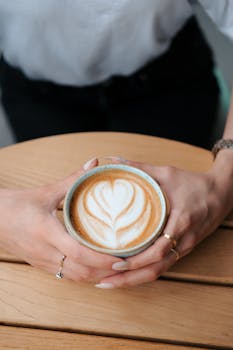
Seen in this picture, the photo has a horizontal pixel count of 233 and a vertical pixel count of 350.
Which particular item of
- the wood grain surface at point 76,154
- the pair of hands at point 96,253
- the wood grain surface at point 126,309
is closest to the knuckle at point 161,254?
the pair of hands at point 96,253

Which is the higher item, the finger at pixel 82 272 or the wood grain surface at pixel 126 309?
the finger at pixel 82 272

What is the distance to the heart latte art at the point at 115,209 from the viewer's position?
24.8 inches

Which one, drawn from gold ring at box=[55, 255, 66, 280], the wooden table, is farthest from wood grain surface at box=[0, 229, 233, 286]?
gold ring at box=[55, 255, 66, 280]

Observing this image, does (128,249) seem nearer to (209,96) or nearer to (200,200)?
(200,200)

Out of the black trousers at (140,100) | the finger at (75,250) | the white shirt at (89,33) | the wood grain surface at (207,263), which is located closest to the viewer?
the finger at (75,250)

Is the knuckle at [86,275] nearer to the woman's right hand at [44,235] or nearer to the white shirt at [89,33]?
the woman's right hand at [44,235]

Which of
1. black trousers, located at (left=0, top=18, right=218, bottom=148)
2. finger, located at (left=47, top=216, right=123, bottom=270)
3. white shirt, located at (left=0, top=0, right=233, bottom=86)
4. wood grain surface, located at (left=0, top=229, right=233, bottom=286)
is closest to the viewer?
finger, located at (left=47, top=216, right=123, bottom=270)

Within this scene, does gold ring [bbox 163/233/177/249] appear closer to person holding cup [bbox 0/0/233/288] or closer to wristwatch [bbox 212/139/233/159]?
person holding cup [bbox 0/0/233/288]

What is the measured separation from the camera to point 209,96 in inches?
44.4

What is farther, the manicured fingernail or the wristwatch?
the wristwatch

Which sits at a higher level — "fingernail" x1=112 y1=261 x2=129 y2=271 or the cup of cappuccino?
the cup of cappuccino

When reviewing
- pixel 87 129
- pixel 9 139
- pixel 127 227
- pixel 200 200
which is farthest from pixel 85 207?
pixel 9 139

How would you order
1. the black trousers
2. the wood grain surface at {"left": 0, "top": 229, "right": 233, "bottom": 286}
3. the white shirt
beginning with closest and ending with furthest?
1. the wood grain surface at {"left": 0, "top": 229, "right": 233, "bottom": 286}
2. the white shirt
3. the black trousers

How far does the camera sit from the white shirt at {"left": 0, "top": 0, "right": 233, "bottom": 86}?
84cm
